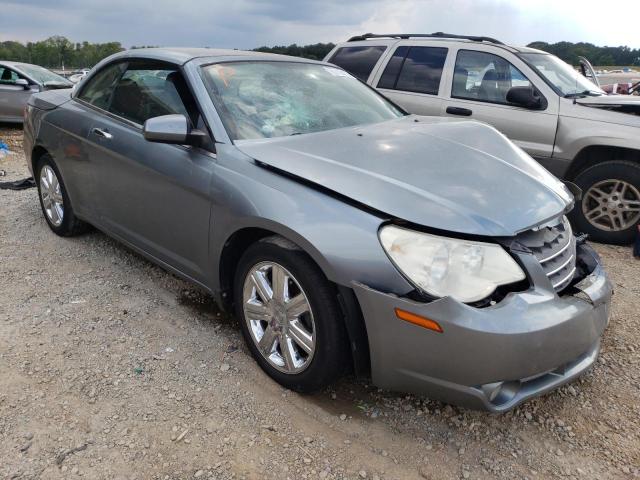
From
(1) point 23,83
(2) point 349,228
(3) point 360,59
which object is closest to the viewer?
(2) point 349,228

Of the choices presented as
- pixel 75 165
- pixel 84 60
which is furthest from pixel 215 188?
pixel 84 60

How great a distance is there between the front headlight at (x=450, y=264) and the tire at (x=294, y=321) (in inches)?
14.9

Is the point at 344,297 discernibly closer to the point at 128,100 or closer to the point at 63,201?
the point at 128,100

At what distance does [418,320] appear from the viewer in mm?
1985

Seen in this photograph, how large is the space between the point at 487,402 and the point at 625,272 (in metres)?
2.81

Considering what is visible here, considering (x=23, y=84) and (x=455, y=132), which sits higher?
(x=455, y=132)

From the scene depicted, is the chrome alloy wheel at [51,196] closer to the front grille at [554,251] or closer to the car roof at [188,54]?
the car roof at [188,54]

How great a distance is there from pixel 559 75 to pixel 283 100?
3794 mm

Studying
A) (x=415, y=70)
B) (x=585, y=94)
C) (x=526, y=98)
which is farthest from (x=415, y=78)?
(x=585, y=94)

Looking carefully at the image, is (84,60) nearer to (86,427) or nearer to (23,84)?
(23,84)

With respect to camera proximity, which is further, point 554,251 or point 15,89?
point 15,89

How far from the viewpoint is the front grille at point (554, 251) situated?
7.29 feet

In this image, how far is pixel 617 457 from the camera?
221 centimetres

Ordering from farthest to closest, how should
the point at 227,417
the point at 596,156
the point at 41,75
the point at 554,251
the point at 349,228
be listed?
1. the point at 41,75
2. the point at 596,156
3. the point at 227,417
4. the point at 554,251
5. the point at 349,228
